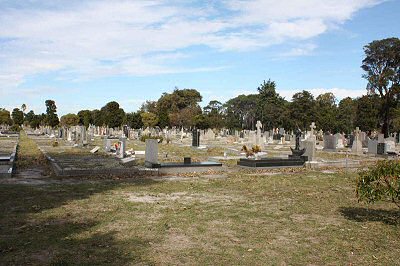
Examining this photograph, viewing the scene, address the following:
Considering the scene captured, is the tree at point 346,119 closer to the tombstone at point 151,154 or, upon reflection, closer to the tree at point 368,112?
the tree at point 368,112

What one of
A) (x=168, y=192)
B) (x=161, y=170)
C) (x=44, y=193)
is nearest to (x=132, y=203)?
(x=168, y=192)

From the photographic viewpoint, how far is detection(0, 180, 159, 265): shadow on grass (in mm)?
5559

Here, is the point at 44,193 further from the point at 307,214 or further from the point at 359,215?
the point at 359,215

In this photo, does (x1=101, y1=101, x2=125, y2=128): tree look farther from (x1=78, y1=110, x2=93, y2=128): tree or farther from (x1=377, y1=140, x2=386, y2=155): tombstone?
(x1=377, y1=140, x2=386, y2=155): tombstone

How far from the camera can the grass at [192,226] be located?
5766mm

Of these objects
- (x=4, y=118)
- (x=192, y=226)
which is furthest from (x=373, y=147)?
(x=4, y=118)

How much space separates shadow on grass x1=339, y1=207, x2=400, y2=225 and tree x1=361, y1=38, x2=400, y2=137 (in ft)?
171

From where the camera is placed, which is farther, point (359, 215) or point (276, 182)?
point (276, 182)

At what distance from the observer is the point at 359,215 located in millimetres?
8719

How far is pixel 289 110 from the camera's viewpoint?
2790 inches

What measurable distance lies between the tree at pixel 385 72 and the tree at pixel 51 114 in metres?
63.1

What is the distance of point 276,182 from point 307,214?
523 centimetres

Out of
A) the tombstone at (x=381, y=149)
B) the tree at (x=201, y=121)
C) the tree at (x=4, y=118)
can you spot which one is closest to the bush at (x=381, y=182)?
the tombstone at (x=381, y=149)

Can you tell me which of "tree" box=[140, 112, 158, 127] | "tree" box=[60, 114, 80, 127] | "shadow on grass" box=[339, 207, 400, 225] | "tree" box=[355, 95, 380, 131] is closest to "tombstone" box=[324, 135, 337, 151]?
"shadow on grass" box=[339, 207, 400, 225]
